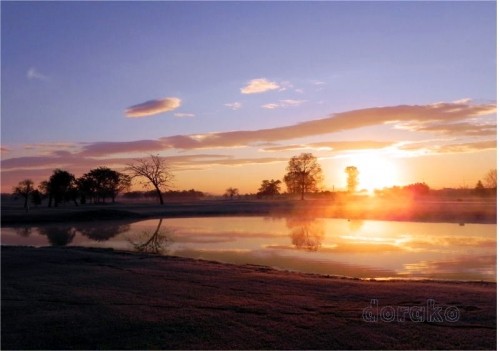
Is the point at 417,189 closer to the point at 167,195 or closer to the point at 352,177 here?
the point at 352,177

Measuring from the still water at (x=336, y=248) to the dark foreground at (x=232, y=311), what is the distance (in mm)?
2527

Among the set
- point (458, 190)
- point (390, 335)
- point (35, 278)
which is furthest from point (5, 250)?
point (458, 190)

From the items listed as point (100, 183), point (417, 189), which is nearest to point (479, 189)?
point (417, 189)

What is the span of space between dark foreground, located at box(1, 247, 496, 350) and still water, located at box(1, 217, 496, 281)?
2527mm

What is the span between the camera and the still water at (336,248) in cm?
1316

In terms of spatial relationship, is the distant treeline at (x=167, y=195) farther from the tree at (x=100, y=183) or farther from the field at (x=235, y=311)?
the field at (x=235, y=311)

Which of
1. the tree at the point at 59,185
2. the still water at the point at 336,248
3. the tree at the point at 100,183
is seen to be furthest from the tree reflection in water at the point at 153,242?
the tree at the point at 100,183

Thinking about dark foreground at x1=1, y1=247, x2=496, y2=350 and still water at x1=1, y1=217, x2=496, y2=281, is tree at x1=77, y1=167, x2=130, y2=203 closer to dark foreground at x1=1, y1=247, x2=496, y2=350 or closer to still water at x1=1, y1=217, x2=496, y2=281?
still water at x1=1, y1=217, x2=496, y2=281

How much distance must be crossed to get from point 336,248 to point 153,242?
8.78 meters

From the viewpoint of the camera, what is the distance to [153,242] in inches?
842

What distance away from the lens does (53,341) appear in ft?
21.1

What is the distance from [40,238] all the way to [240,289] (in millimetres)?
18706

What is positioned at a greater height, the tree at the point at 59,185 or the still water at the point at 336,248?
the tree at the point at 59,185

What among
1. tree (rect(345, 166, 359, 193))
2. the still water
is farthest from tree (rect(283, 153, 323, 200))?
the still water
